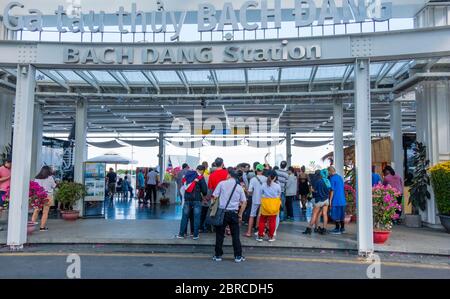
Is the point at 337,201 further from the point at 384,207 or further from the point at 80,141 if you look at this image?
the point at 80,141

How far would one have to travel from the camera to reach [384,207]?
7.62m

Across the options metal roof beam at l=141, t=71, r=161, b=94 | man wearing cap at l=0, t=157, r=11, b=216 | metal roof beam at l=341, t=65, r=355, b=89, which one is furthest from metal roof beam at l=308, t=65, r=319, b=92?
man wearing cap at l=0, t=157, r=11, b=216

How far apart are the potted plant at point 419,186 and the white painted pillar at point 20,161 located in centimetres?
920

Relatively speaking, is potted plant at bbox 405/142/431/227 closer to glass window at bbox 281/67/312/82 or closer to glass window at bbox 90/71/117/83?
glass window at bbox 281/67/312/82

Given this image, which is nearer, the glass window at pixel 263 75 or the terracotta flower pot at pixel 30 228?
the terracotta flower pot at pixel 30 228

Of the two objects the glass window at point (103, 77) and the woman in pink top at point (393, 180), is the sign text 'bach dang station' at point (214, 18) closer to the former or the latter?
the glass window at point (103, 77)

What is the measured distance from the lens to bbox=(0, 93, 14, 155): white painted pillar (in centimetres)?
1145

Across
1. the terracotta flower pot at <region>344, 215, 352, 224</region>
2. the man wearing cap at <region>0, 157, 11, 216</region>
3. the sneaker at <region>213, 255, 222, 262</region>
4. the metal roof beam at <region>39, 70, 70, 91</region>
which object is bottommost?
the sneaker at <region>213, 255, 222, 262</region>

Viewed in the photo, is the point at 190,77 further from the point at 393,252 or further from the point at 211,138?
the point at 211,138

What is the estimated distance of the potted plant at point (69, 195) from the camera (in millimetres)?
10734

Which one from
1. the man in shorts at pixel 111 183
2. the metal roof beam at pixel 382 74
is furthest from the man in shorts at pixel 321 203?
the man in shorts at pixel 111 183

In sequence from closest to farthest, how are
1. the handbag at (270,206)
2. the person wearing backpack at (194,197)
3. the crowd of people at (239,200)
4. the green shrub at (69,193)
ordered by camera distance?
the crowd of people at (239,200)
the handbag at (270,206)
the person wearing backpack at (194,197)
the green shrub at (69,193)

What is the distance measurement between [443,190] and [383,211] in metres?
2.47

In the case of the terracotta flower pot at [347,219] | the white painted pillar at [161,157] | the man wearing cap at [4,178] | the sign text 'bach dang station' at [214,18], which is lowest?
the terracotta flower pot at [347,219]
